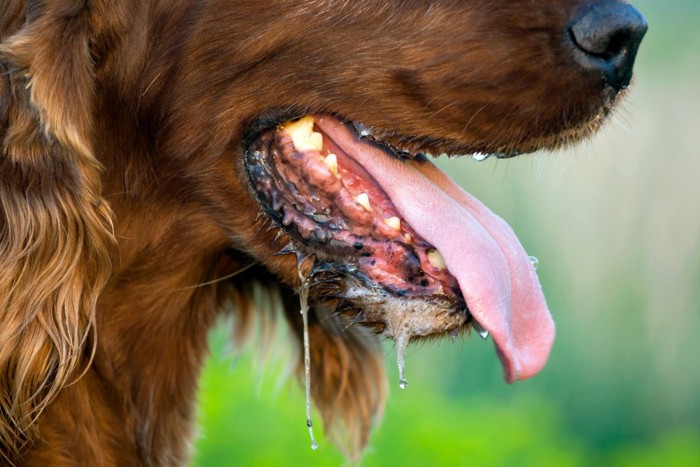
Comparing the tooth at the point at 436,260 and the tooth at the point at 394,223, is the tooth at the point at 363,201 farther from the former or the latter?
the tooth at the point at 436,260

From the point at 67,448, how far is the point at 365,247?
0.77 metres

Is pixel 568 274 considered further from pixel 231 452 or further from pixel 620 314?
→ pixel 231 452

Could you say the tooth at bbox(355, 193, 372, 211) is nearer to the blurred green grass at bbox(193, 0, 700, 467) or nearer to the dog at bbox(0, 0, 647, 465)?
the dog at bbox(0, 0, 647, 465)

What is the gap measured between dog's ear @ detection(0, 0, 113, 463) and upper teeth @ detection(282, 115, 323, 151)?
0.41 m

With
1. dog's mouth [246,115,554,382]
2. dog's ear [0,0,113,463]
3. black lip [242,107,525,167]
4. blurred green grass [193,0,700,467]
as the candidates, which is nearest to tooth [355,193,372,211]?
dog's mouth [246,115,554,382]

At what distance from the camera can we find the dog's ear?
6.38 feet

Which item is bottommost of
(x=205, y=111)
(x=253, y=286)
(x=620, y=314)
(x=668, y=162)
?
(x=620, y=314)

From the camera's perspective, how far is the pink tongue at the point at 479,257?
80.3 inches

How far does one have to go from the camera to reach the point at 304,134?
214 centimetres

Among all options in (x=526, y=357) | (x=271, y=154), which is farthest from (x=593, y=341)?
(x=271, y=154)

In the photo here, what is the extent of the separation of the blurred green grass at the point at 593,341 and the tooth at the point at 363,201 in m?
2.52

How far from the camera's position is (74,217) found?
2.03m

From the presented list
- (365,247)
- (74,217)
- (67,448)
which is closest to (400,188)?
(365,247)

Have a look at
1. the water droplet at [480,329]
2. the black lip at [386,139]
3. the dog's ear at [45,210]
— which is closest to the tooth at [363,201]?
the black lip at [386,139]
